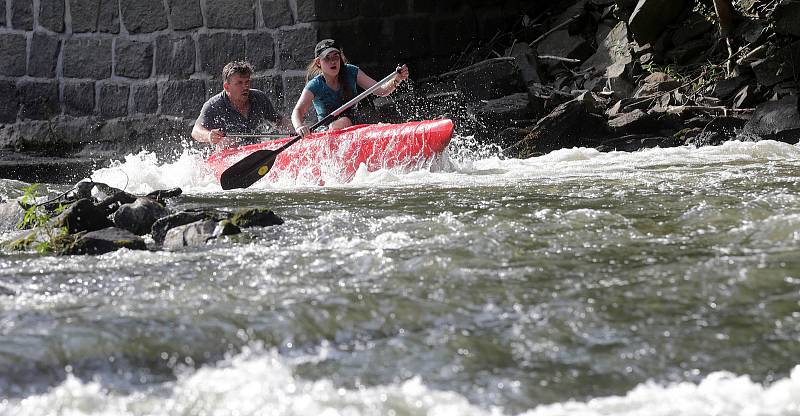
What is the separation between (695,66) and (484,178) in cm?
329

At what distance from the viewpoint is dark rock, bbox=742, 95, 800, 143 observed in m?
7.24

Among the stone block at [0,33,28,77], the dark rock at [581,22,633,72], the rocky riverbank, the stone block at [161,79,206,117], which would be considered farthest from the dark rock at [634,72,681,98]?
the stone block at [0,33,28,77]

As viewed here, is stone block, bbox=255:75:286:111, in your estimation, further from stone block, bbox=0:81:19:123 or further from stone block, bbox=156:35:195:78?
stone block, bbox=0:81:19:123

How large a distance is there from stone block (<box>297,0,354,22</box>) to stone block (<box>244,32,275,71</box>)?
418 mm

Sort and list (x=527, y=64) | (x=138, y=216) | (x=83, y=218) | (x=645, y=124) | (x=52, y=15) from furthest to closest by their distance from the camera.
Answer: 1. (x=52, y=15)
2. (x=527, y=64)
3. (x=645, y=124)
4. (x=138, y=216)
5. (x=83, y=218)

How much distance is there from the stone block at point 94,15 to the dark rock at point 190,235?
6.74 meters

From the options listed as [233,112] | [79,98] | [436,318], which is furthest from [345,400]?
[79,98]

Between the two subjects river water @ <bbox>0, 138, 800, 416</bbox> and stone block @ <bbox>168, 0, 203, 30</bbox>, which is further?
stone block @ <bbox>168, 0, 203, 30</bbox>

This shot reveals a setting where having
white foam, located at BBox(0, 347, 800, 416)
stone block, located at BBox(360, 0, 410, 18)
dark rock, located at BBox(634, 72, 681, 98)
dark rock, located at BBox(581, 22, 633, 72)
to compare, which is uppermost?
stone block, located at BBox(360, 0, 410, 18)

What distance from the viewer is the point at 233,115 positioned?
768cm

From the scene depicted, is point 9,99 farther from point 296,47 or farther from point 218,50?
point 296,47

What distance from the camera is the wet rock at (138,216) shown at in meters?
4.49

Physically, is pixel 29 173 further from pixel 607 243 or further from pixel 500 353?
pixel 500 353

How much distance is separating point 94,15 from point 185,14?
119 cm
